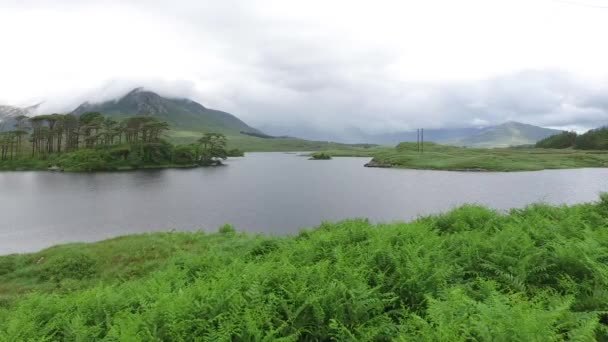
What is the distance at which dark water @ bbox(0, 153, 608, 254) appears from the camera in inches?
1576

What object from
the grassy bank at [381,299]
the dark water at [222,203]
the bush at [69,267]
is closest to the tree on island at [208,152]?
the dark water at [222,203]

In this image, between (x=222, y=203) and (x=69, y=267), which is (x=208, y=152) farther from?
(x=69, y=267)

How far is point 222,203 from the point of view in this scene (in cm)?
5488

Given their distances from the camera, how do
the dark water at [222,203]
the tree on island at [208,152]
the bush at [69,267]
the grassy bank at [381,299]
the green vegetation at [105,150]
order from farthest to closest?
Result: 1. the tree on island at [208,152]
2. the green vegetation at [105,150]
3. the dark water at [222,203]
4. the bush at [69,267]
5. the grassy bank at [381,299]

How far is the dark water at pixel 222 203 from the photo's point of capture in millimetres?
40031

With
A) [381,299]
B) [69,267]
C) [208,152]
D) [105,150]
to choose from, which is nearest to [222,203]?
[69,267]

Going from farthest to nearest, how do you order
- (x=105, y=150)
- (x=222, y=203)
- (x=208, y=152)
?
(x=208, y=152) → (x=105, y=150) → (x=222, y=203)

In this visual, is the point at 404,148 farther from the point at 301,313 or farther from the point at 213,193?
the point at 301,313

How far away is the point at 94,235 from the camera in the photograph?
37.2 metres

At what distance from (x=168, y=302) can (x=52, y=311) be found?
3.23 metres

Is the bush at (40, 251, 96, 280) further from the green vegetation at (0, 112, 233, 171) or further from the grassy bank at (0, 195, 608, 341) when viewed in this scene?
the green vegetation at (0, 112, 233, 171)

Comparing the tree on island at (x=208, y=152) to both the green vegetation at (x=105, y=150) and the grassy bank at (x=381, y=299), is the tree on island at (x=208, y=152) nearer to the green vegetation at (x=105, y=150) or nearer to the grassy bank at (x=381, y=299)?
the green vegetation at (x=105, y=150)

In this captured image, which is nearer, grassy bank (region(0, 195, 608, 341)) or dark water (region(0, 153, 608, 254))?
grassy bank (region(0, 195, 608, 341))

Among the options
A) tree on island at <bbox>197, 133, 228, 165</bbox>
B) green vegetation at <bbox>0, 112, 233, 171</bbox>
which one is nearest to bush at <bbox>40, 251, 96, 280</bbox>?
green vegetation at <bbox>0, 112, 233, 171</bbox>
